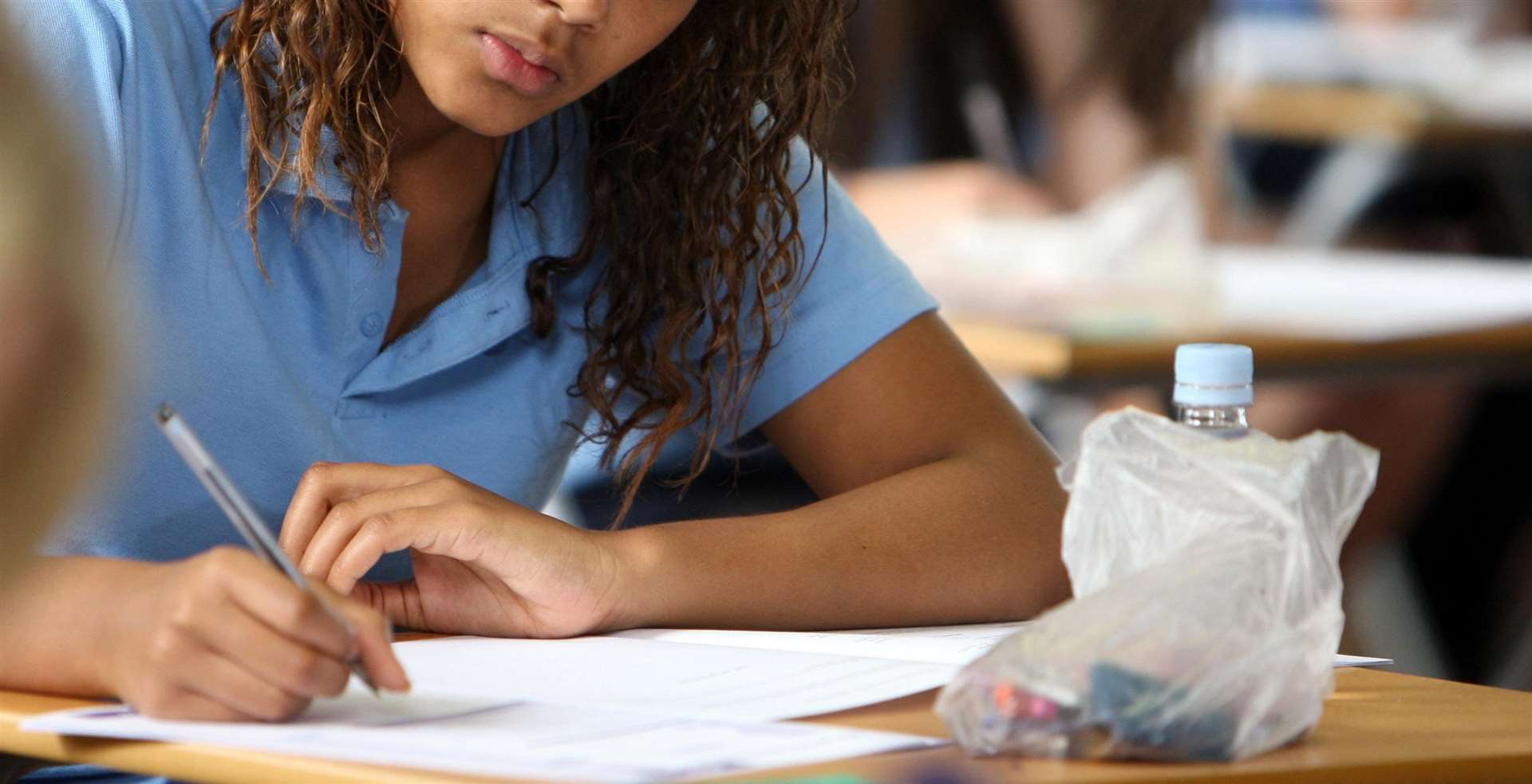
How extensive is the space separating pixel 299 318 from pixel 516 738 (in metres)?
0.48

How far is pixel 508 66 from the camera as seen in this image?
1.02 meters

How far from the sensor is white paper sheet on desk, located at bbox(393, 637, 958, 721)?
2.46ft

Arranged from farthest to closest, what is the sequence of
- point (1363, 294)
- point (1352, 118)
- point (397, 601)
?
Result: point (1352, 118) → point (1363, 294) → point (397, 601)

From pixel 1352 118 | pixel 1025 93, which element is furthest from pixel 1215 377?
pixel 1352 118

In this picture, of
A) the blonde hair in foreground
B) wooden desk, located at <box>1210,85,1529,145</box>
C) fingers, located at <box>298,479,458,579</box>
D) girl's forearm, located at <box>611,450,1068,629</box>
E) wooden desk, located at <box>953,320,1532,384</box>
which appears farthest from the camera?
wooden desk, located at <box>1210,85,1529,145</box>

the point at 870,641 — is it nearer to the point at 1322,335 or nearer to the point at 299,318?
the point at 299,318

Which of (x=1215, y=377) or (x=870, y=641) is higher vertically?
(x=1215, y=377)

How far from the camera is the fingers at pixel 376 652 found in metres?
0.70

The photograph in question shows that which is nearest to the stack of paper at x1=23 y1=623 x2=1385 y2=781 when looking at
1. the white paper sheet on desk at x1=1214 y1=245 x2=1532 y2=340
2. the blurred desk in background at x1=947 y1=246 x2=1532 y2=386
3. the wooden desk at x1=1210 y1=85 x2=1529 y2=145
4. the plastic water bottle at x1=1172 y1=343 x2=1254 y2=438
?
the plastic water bottle at x1=1172 y1=343 x2=1254 y2=438

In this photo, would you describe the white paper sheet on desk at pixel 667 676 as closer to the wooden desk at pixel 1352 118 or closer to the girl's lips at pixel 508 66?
the girl's lips at pixel 508 66

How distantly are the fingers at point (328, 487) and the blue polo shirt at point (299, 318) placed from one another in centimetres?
11

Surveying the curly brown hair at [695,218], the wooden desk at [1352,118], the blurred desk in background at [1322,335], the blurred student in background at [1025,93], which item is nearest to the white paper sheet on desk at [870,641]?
the curly brown hair at [695,218]

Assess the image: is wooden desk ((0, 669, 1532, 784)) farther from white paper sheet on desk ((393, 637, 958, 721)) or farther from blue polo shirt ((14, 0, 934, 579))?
blue polo shirt ((14, 0, 934, 579))

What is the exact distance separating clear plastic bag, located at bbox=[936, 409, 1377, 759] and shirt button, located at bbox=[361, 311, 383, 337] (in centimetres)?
46
